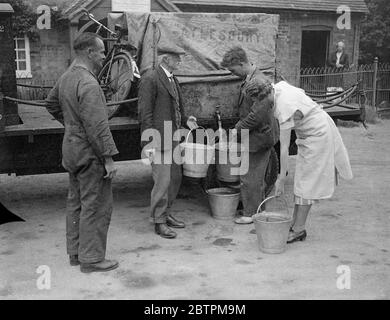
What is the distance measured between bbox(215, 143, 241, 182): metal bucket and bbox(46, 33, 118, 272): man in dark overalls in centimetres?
188

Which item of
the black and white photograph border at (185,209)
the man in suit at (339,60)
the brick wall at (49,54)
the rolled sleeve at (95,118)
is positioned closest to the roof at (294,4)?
the man in suit at (339,60)

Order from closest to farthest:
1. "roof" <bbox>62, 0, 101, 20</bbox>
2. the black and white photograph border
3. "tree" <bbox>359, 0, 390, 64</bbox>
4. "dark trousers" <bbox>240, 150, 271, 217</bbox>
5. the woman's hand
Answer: the black and white photograph border, the woman's hand, "dark trousers" <bbox>240, 150, 271, 217</bbox>, "roof" <bbox>62, 0, 101, 20</bbox>, "tree" <bbox>359, 0, 390, 64</bbox>

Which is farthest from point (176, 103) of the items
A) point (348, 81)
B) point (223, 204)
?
point (348, 81)

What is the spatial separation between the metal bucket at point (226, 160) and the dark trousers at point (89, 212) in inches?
73.9

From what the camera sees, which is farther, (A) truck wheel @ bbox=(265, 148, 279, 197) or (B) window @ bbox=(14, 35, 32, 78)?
(B) window @ bbox=(14, 35, 32, 78)

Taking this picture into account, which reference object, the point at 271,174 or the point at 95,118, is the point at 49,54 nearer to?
the point at 271,174

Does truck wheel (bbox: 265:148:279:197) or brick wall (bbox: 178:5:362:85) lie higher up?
brick wall (bbox: 178:5:362:85)

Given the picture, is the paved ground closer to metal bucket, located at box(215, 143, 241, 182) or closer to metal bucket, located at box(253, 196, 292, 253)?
metal bucket, located at box(253, 196, 292, 253)

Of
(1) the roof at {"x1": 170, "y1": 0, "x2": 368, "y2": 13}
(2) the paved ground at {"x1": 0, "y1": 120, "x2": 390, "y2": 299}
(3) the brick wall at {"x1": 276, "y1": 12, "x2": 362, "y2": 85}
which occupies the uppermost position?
(1) the roof at {"x1": 170, "y1": 0, "x2": 368, "y2": 13}

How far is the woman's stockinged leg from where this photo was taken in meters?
5.34

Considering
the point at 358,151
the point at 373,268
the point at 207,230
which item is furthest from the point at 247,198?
the point at 358,151

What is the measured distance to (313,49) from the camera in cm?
2027

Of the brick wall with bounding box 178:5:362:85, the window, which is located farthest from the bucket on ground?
the brick wall with bounding box 178:5:362:85

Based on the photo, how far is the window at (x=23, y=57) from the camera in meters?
14.9
